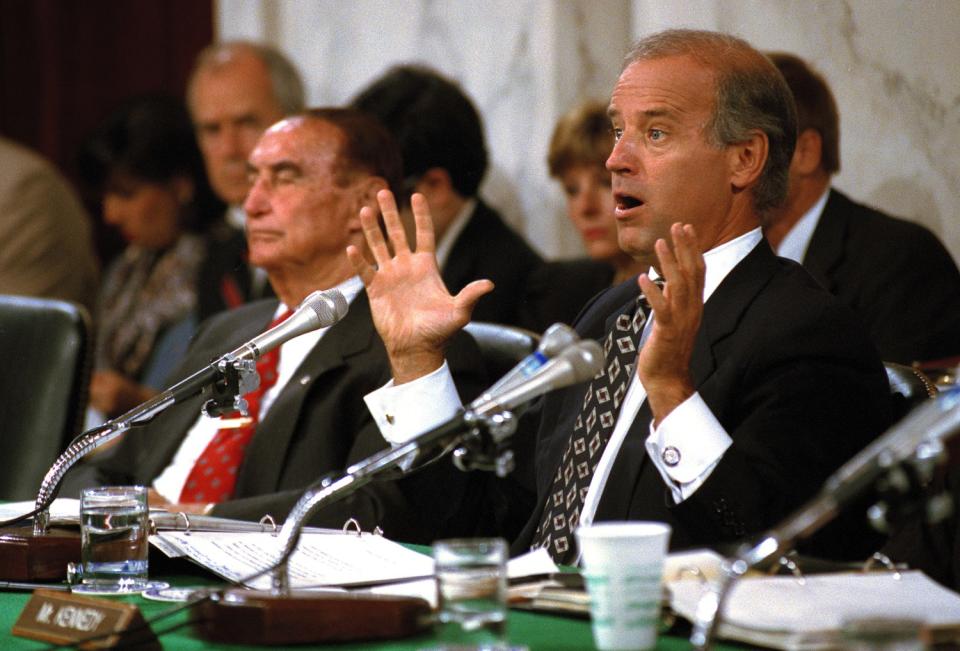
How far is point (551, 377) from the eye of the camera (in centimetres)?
165

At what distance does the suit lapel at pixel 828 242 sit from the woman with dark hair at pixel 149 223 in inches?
100

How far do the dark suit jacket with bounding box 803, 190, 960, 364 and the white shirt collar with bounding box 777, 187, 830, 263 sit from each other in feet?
0.18

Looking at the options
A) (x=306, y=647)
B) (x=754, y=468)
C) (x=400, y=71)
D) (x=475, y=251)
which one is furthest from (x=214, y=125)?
(x=306, y=647)

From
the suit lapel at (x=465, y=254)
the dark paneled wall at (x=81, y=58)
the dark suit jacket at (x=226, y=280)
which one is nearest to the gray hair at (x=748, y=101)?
the suit lapel at (x=465, y=254)

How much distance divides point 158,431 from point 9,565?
150 centimetres

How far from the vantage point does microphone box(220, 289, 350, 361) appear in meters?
2.17

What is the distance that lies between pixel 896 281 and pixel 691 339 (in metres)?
1.41

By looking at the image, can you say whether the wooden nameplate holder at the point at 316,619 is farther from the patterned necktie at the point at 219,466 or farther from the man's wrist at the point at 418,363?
the patterned necktie at the point at 219,466

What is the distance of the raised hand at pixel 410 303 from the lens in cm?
256

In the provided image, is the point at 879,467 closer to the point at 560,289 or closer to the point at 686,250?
the point at 686,250

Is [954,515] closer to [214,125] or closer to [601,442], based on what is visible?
[601,442]

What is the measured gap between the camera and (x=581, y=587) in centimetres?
177

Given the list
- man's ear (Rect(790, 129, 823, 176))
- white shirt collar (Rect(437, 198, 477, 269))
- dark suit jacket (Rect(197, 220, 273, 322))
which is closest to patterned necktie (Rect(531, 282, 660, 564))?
man's ear (Rect(790, 129, 823, 176))

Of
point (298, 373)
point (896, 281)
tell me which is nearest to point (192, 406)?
point (298, 373)
